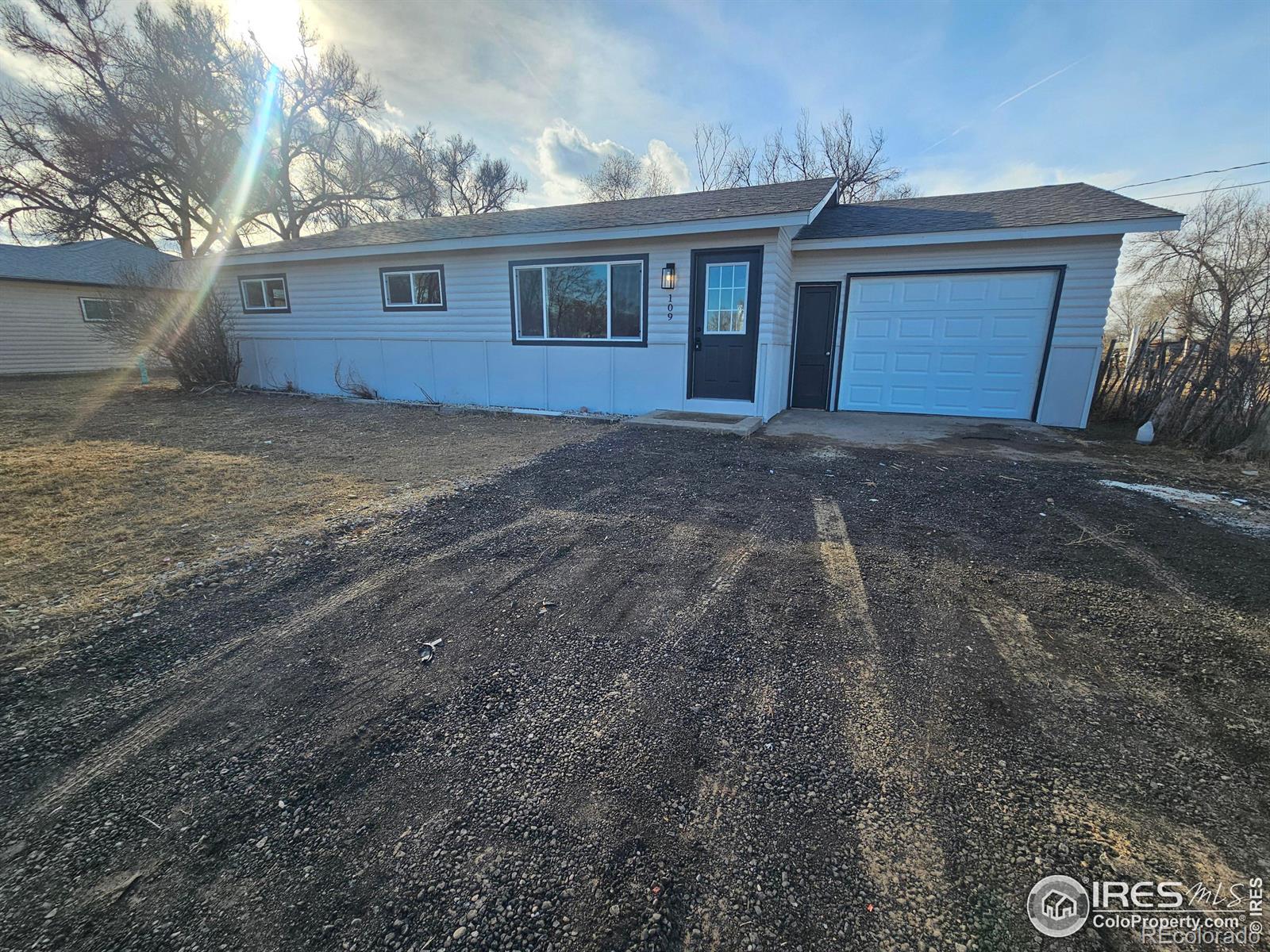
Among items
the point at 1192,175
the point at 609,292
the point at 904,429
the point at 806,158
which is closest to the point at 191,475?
the point at 609,292

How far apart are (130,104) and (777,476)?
2634 centimetres

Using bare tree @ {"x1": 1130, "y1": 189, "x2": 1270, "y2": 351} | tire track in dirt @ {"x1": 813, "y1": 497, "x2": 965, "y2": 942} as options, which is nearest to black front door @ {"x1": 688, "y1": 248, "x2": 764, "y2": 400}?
tire track in dirt @ {"x1": 813, "y1": 497, "x2": 965, "y2": 942}

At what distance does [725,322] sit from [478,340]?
4.63m

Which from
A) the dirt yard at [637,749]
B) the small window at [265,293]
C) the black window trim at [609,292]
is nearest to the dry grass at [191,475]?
the dirt yard at [637,749]

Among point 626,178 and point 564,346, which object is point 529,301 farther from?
point 626,178

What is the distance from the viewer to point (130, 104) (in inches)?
710

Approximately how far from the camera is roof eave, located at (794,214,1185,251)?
6.96 meters

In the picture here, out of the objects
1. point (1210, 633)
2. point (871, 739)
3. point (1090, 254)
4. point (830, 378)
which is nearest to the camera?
Result: point (871, 739)

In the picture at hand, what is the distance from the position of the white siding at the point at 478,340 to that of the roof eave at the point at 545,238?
246 millimetres

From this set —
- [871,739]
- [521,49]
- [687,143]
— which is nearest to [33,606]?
[871,739]

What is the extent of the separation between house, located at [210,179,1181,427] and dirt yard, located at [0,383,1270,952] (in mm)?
5431

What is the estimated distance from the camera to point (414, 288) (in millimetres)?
10086

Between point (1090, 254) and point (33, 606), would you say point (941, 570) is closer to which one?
point (33, 606)

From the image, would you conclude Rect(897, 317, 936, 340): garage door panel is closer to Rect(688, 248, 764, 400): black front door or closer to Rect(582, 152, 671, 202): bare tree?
Rect(688, 248, 764, 400): black front door
